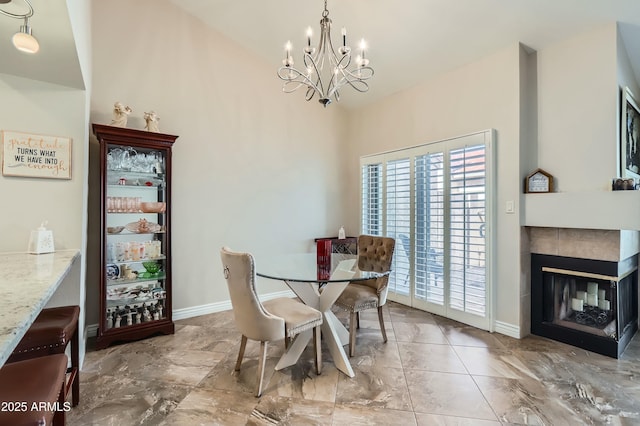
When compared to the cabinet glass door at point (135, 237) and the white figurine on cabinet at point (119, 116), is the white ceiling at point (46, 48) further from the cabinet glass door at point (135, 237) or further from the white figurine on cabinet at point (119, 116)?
the cabinet glass door at point (135, 237)

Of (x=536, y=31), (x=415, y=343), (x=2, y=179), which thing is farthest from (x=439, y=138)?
(x=2, y=179)

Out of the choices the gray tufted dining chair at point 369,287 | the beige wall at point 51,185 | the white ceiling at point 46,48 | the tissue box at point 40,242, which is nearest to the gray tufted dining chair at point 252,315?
the gray tufted dining chair at point 369,287

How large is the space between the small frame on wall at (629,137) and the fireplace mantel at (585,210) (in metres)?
0.36

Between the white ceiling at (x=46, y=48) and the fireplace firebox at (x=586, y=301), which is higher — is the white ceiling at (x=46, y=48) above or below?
above

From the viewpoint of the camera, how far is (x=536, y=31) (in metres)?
2.77

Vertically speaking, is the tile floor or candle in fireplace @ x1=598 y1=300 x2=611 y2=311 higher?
candle in fireplace @ x1=598 y1=300 x2=611 y2=311

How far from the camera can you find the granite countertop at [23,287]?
2.64 feet

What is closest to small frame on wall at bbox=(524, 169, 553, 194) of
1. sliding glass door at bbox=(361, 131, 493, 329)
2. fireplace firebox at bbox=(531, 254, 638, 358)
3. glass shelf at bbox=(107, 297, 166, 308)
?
sliding glass door at bbox=(361, 131, 493, 329)

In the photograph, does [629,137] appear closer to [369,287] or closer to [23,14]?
[369,287]

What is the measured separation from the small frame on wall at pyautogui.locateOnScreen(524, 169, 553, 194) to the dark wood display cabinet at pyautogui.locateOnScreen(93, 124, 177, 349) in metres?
3.48

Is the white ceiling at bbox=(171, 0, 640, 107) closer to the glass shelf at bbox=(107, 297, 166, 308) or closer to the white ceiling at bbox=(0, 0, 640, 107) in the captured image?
the white ceiling at bbox=(0, 0, 640, 107)

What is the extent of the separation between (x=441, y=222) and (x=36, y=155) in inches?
146

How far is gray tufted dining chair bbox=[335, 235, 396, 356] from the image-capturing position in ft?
8.80

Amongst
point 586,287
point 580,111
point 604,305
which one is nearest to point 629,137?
point 580,111
